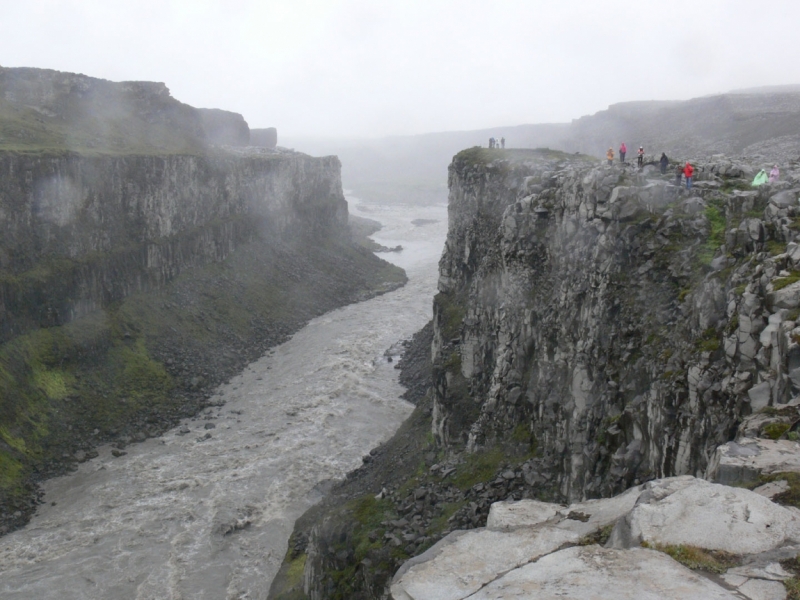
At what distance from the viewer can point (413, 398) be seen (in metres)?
56.0

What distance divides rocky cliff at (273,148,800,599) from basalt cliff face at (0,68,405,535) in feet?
81.9

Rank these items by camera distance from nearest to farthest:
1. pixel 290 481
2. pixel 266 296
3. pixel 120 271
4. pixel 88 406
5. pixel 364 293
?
Answer: 1. pixel 290 481
2. pixel 88 406
3. pixel 120 271
4. pixel 266 296
5. pixel 364 293

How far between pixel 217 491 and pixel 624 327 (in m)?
29.5


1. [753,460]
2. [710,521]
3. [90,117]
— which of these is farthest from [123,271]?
[710,521]

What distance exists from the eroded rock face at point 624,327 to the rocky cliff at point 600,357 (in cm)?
6

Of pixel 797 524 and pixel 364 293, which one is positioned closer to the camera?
pixel 797 524

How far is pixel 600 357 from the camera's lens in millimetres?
23312

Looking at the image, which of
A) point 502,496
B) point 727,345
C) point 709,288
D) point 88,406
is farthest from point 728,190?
point 88,406

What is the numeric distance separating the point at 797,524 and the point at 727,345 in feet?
22.4

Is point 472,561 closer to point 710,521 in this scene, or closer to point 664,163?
point 710,521

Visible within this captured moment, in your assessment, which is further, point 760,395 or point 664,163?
point 664,163

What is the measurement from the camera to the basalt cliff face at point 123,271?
5241cm

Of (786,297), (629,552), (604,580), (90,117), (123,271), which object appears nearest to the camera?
(604,580)

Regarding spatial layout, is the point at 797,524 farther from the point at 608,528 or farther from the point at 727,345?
the point at 727,345
